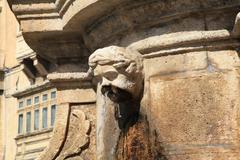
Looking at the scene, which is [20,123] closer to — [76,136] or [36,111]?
[36,111]

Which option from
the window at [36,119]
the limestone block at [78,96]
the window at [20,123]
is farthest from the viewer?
the window at [20,123]

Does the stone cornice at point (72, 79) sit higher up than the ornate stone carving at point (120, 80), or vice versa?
Result: the stone cornice at point (72, 79)

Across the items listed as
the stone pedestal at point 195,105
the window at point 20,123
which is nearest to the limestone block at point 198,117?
the stone pedestal at point 195,105

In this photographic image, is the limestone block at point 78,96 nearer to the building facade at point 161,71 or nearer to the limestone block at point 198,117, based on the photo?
the building facade at point 161,71

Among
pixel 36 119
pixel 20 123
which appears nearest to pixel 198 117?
pixel 36 119

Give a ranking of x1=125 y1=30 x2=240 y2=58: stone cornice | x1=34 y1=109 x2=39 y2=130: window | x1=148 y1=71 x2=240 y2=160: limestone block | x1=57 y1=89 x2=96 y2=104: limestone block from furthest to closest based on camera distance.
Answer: x1=34 y1=109 x2=39 y2=130: window → x1=57 y1=89 x2=96 y2=104: limestone block → x1=125 y1=30 x2=240 y2=58: stone cornice → x1=148 y1=71 x2=240 y2=160: limestone block

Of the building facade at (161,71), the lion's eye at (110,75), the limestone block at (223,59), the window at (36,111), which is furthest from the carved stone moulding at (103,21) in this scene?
the window at (36,111)

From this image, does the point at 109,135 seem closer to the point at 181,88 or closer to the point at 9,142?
the point at 181,88

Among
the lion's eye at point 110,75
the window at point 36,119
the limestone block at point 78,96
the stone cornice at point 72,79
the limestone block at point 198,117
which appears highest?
the window at point 36,119

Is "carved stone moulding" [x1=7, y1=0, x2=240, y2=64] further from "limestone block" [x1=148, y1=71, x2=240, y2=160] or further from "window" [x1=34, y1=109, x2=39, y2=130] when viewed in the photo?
"window" [x1=34, y1=109, x2=39, y2=130]

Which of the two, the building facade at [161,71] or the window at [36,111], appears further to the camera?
the window at [36,111]

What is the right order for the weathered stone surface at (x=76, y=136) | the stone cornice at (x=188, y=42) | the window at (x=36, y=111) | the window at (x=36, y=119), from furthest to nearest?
the window at (x=36, y=119)
the window at (x=36, y=111)
the weathered stone surface at (x=76, y=136)
the stone cornice at (x=188, y=42)

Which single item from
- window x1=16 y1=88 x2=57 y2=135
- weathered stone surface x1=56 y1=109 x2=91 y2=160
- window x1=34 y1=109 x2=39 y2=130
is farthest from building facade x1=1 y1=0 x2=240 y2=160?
window x1=34 y1=109 x2=39 y2=130

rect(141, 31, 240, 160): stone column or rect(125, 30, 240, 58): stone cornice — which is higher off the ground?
rect(125, 30, 240, 58): stone cornice
